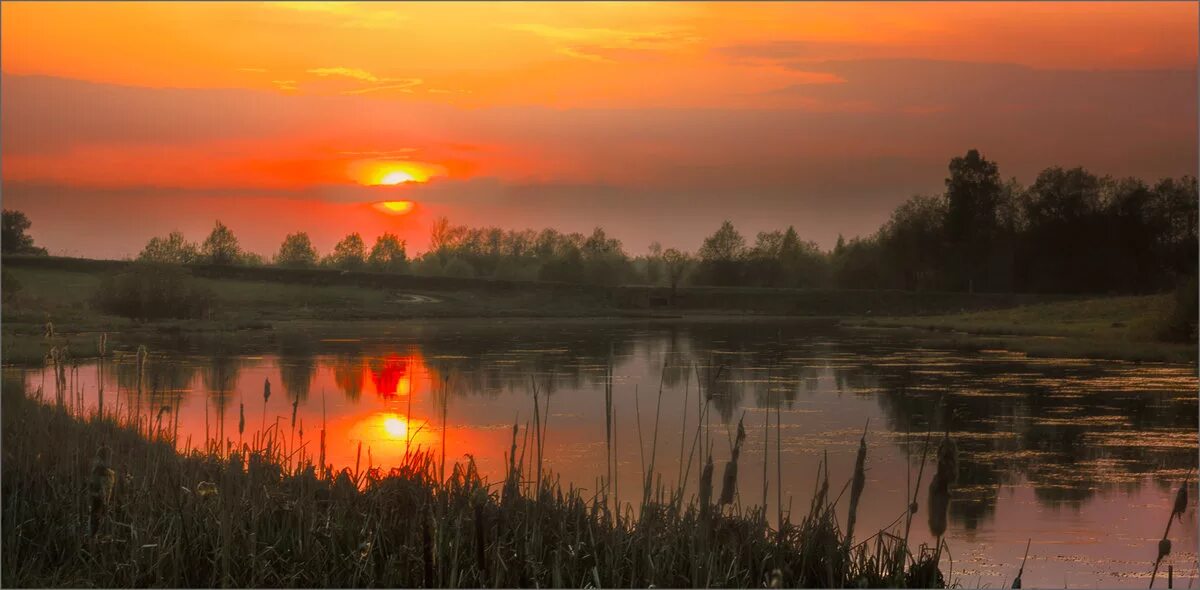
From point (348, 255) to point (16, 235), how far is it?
37.5 metres

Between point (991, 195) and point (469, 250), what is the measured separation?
52044 mm

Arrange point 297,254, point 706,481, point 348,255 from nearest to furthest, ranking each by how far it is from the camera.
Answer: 1. point 706,481
2. point 297,254
3. point 348,255

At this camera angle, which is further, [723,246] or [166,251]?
[723,246]

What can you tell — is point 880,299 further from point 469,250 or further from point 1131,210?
point 469,250

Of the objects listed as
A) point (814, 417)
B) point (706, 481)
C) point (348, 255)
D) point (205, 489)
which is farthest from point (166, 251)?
point (348, 255)

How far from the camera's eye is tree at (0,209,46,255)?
15.3 metres

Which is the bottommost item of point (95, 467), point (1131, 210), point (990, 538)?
point (990, 538)

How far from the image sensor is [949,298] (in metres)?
40.8

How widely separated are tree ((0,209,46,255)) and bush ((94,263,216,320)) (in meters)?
7.53

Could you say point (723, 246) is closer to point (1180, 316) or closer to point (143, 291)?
point (1180, 316)

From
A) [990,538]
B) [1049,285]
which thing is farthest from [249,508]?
[1049,285]

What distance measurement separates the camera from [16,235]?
16.8 metres

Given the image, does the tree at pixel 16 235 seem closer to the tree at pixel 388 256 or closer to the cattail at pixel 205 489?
the cattail at pixel 205 489

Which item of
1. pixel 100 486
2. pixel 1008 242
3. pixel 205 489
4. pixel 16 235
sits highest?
pixel 1008 242
